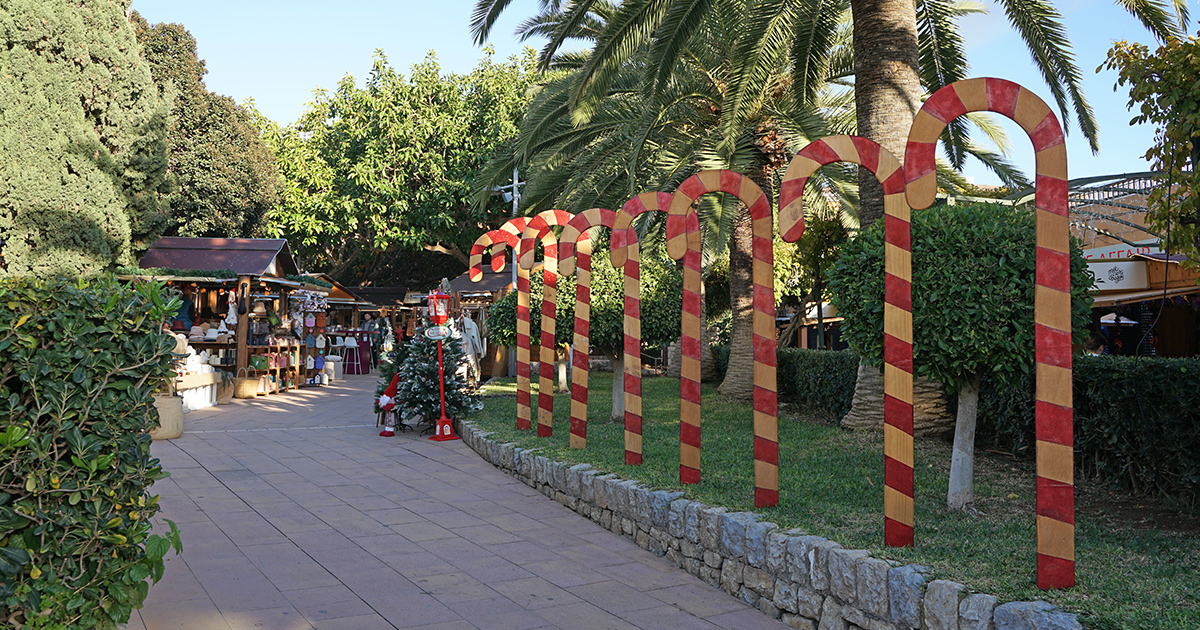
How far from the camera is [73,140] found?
1769 centimetres

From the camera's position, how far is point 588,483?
24.1ft

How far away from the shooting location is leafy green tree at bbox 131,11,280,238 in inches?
955

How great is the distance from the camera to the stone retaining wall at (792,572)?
3754 millimetres

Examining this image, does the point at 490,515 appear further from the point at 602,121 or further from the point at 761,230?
the point at 602,121

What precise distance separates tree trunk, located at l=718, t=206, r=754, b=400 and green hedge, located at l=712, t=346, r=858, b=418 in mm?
575

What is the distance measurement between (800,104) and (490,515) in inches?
303

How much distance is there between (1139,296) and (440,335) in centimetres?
1038

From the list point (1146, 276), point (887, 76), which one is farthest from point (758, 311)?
point (1146, 276)

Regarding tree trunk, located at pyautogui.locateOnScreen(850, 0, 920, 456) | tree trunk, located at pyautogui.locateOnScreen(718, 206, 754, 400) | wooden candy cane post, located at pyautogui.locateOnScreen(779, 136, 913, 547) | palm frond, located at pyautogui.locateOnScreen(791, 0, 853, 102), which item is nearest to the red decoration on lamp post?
tree trunk, located at pyautogui.locateOnScreen(718, 206, 754, 400)

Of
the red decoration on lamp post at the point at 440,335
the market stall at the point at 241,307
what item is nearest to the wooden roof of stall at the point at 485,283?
the market stall at the point at 241,307

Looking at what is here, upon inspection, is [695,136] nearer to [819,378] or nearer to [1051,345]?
[819,378]

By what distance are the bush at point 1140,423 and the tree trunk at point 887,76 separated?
9.74 feet

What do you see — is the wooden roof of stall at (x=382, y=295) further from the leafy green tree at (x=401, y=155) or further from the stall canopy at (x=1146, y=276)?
the stall canopy at (x=1146, y=276)

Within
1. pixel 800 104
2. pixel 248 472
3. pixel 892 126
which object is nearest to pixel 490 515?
pixel 248 472
